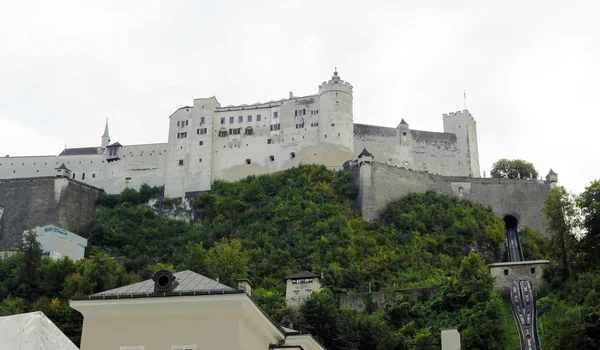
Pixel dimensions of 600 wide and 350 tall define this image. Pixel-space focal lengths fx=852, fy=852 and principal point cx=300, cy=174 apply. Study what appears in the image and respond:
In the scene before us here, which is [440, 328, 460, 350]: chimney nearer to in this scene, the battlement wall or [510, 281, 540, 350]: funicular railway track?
[510, 281, 540, 350]: funicular railway track

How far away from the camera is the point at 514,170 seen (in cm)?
7931

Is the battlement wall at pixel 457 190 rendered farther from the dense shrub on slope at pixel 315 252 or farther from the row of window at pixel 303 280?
the row of window at pixel 303 280

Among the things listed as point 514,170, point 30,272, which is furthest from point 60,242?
point 514,170

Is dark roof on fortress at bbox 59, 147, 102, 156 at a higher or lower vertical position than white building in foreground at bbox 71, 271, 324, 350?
higher

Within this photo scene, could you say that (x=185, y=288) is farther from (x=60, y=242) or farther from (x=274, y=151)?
(x=274, y=151)

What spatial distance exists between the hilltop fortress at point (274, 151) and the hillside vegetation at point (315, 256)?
2192 mm

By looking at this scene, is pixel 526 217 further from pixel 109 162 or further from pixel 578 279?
pixel 109 162

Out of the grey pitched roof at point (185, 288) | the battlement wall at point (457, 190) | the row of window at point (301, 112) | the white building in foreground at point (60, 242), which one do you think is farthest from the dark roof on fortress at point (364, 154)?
the grey pitched roof at point (185, 288)

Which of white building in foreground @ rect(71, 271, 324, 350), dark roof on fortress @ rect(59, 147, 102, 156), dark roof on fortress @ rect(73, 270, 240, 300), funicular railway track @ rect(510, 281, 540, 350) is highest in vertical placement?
dark roof on fortress @ rect(59, 147, 102, 156)

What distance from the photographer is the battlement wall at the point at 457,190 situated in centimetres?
6688

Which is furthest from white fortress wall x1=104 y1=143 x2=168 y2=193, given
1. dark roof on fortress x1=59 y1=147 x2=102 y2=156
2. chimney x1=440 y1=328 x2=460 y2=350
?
chimney x1=440 y1=328 x2=460 y2=350

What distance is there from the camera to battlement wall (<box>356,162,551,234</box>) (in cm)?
6688

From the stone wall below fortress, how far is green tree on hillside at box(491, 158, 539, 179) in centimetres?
3695

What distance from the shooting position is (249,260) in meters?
58.7
